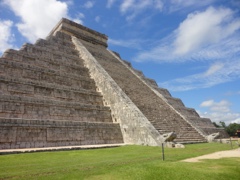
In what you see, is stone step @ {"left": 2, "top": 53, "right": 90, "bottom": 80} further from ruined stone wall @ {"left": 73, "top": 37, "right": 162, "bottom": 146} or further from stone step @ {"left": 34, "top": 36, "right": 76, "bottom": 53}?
stone step @ {"left": 34, "top": 36, "right": 76, "bottom": 53}

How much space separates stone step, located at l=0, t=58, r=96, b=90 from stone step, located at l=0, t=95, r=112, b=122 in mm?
2592

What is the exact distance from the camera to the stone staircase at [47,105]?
910cm

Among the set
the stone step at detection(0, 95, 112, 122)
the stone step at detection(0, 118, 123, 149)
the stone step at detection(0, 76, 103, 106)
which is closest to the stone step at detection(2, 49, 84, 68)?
the stone step at detection(0, 76, 103, 106)

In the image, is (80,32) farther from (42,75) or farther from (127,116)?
(127,116)

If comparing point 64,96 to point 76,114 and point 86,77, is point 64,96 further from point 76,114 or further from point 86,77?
point 86,77

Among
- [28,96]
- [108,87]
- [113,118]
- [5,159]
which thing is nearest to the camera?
[5,159]

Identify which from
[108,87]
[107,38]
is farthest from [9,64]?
[107,38]

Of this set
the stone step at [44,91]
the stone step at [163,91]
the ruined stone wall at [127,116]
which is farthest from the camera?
the stone step at [163,91]

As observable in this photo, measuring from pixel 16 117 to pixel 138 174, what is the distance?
7124mm

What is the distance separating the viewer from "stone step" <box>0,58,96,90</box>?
11953 millimetres

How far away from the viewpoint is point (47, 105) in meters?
10.9

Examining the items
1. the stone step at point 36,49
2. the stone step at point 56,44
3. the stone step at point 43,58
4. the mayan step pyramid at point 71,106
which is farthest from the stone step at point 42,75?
the stone step at point 56,44

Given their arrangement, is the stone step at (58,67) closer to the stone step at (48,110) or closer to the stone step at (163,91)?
the stone step at (48,110)

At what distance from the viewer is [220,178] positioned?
4.84m
